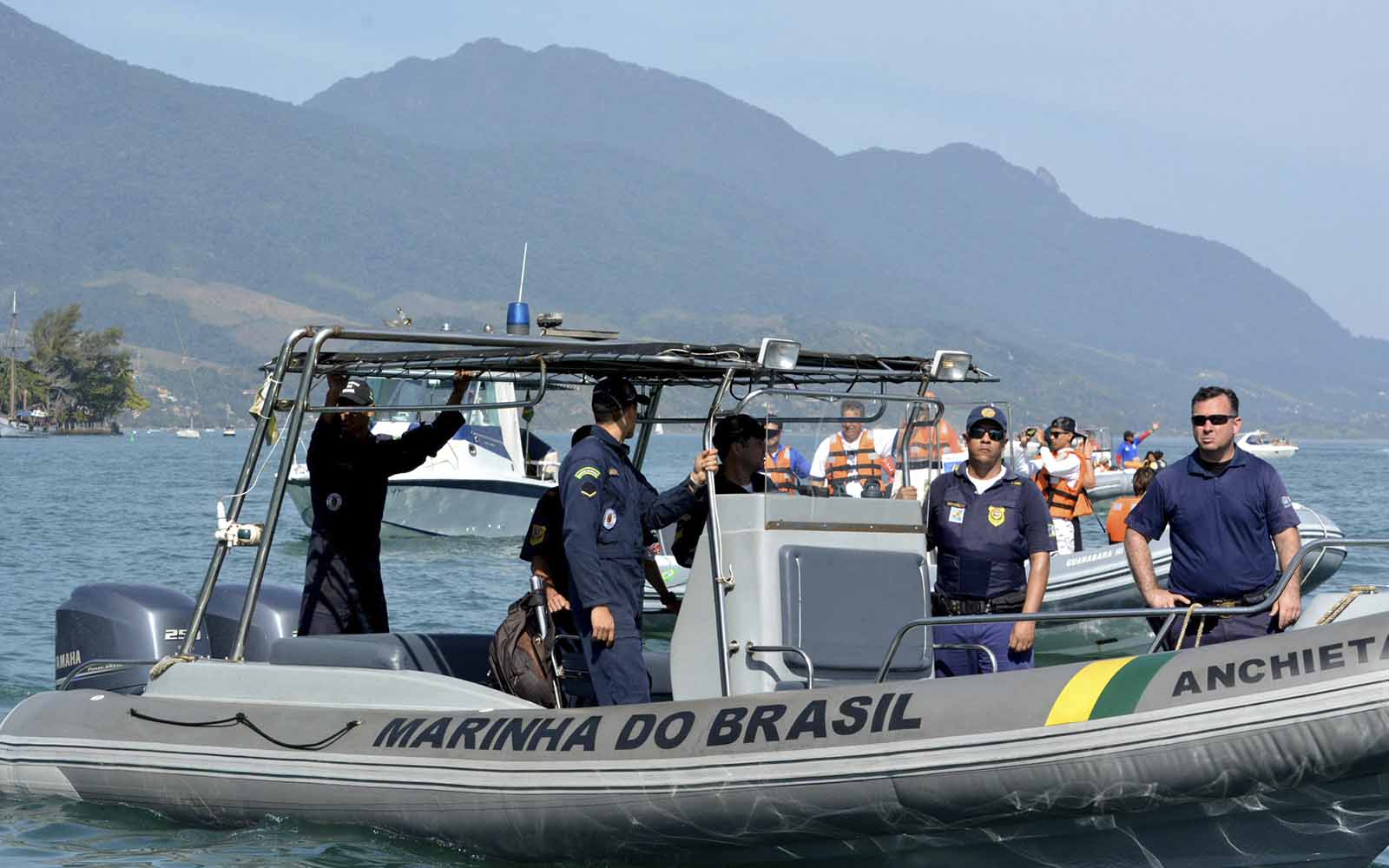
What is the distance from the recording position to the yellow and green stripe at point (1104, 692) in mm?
5023

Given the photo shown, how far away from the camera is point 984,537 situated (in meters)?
6.56

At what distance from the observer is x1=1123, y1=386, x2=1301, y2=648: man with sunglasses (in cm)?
583

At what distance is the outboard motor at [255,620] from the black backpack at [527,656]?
1.54 meters

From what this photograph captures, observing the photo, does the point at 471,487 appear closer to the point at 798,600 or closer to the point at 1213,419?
the point at 798,600

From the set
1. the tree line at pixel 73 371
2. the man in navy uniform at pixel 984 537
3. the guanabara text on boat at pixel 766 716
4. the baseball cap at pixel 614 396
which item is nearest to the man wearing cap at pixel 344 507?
the guanabara text on boat at pixel 766 716

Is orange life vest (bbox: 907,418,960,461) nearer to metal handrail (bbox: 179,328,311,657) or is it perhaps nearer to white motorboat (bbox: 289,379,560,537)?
metal handrail (bbox: 179,328,311,657)

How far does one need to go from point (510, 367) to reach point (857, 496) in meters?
1.53

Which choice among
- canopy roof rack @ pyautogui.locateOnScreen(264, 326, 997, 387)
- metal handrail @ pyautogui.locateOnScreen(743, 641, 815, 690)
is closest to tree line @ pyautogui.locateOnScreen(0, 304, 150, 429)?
canopy roof rack @ pyautogui.locateOnScreen(264, 326, 997, 387)

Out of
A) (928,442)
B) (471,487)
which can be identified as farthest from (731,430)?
(471,487)

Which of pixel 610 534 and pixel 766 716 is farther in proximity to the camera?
pixel 610 534

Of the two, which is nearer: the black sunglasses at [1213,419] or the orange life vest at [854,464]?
the black sunglasses at [1213,419]

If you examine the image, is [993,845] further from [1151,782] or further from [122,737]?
[122,737]

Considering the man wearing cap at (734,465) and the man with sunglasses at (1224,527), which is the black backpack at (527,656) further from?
the man with sunglasses at (1224,527)

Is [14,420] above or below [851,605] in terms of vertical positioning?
below
